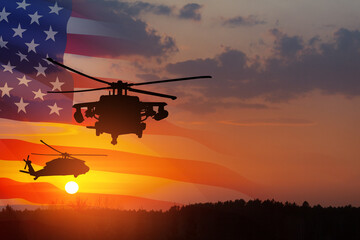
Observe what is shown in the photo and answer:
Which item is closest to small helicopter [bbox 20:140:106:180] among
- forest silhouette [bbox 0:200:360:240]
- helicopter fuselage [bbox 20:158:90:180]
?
helicopter fuselage [bbox 20:158:90:180]

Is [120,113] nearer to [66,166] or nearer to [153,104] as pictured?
[153,104]

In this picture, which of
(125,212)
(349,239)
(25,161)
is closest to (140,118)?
(25,161)

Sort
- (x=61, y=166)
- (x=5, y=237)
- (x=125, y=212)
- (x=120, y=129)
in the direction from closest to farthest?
(x=120, y=129)
(x=61, y=166)
(x=5, y=237)
(x=125, y=212)

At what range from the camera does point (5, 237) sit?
61250mm

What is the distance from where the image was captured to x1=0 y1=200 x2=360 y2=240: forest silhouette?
2640 inches

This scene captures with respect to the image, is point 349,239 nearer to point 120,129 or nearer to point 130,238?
point 130,238

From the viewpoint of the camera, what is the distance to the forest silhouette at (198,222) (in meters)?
67.1

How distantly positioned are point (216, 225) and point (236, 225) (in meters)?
2.96

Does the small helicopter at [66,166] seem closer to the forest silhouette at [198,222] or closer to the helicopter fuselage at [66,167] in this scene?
the helicopter fuselage at [66,167]

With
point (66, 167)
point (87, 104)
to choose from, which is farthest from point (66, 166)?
point (87, 104)

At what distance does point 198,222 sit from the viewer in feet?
265

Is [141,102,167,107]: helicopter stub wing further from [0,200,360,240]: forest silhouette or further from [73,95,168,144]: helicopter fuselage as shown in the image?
[0,200,360,240]: forest silhouette

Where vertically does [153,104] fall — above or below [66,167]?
below

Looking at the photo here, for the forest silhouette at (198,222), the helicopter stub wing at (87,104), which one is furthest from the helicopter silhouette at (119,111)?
the forest silhouette at (198,222)
